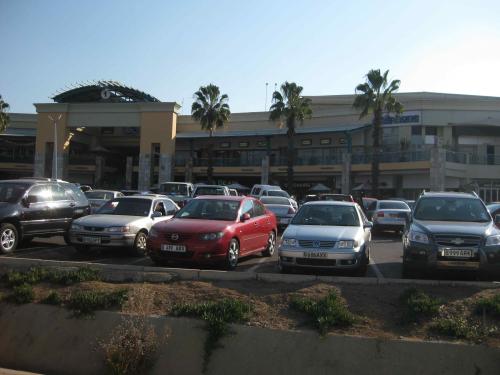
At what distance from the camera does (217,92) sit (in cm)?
4953

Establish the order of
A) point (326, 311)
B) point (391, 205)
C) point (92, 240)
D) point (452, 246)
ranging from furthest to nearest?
point (391, 205) → point (92, 240) → point (452, 246) → point (326, 311)

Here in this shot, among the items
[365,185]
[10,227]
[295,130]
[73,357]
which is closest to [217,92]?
[295,130]

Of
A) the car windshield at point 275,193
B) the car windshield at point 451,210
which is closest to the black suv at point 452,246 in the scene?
the car windshield at point 451,210

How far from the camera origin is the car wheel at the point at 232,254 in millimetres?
9938

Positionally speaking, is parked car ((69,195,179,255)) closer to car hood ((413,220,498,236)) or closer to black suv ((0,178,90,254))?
black suv ((0,178,90,254))

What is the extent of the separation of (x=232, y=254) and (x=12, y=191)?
19.1ft

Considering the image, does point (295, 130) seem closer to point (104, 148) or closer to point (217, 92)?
point (217, 92)

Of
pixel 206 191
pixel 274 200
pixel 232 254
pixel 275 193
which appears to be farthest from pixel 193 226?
pixel 275 193

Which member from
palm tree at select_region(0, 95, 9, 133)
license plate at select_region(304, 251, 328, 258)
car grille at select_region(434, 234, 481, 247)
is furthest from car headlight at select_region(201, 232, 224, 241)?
palm tree at select_region(0, 95, 9, 133)

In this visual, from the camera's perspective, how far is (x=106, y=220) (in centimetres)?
1189

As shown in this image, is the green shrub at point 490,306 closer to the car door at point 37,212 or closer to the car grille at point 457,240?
the car grille at point 457,240

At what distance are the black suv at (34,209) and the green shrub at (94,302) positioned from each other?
4.82 meters

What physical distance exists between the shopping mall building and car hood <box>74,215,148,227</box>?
30.8 meters

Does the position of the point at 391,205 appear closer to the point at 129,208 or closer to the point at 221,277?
the point at 129,208
